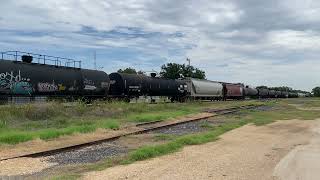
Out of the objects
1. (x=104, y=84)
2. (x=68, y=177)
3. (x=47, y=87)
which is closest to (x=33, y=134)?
(x=68, y=177)

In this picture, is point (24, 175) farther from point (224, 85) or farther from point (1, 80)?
point (224, 85)

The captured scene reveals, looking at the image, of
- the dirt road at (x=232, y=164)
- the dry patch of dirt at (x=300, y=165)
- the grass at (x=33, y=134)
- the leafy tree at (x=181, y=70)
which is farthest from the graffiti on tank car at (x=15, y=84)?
the leafy tree at (x=181, y=70)

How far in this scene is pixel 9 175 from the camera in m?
10.9

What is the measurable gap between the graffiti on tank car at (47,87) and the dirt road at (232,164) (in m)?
15.4

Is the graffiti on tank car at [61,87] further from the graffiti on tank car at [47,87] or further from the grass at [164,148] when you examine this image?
the grass at [164,148]

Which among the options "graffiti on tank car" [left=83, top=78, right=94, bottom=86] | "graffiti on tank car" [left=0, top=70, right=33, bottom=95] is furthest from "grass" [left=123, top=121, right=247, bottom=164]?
"graffiti on tank car" [left=83, top=78, right=94, bottom=86]

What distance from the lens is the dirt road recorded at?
11.2 metres

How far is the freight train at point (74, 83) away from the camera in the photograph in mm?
28709

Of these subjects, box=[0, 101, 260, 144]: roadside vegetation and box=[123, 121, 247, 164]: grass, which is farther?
box=[0, 101, 260, 144]: roadside vegetation

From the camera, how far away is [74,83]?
34.8m

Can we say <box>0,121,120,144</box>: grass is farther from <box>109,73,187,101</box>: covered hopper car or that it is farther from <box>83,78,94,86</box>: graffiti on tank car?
<box>109,73,187,101</box>: covered hopper car

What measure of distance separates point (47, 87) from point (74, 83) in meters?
3.44

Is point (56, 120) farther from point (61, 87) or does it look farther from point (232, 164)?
point (232, 164)

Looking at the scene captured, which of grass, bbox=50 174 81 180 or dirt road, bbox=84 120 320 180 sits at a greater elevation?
grass, bbox=50 174 81 180
